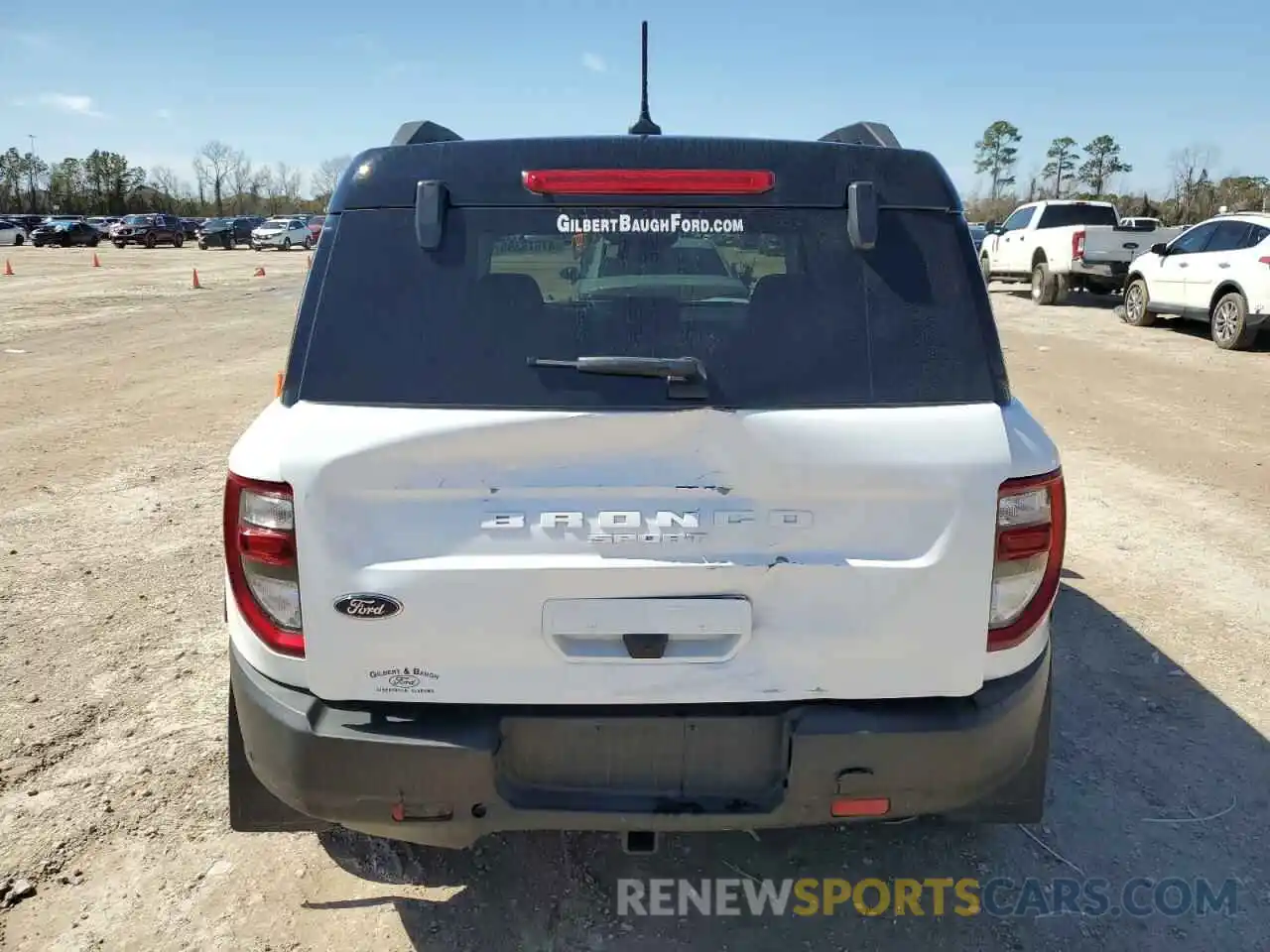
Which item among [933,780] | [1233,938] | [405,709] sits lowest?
[1233,938]

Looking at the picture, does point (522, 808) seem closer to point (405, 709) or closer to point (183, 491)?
point (405, 709)

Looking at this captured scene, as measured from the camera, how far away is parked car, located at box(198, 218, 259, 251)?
49.8 m

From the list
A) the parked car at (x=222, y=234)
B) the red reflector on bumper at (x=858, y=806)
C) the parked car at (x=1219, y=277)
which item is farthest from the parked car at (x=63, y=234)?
the red reflector on bumper at (x=858, y=806)

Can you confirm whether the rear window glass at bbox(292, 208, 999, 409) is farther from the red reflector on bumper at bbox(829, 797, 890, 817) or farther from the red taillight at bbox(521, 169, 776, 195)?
the red reflector on bumper at bbox(829, 797, 890, 817)

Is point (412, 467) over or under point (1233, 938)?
over

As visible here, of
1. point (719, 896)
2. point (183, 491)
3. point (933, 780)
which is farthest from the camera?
point (183, 491)

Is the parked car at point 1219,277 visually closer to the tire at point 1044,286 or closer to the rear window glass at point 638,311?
the tire at point 1044,286

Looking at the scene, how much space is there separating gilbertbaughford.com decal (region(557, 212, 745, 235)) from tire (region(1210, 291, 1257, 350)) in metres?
13.8

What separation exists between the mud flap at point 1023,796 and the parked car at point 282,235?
47948mm

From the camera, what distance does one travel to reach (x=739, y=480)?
2.17 m

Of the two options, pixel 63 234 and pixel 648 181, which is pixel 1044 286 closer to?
pixel 648 181

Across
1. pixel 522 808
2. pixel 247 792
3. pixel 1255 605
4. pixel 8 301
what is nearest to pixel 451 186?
pixel 522 808

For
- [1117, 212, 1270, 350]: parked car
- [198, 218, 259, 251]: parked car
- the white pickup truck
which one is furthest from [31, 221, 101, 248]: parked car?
[1117, 212, 1270, 350]: parked car

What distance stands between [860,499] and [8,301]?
77.0ft
